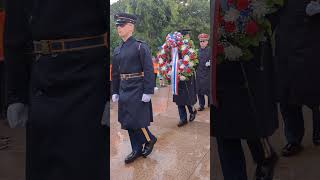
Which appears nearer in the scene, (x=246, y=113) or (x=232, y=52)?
(x=232, y=52)

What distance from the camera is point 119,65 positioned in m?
4.57

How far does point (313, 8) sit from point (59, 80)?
4.47ft

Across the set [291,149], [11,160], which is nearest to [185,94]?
[11,160]

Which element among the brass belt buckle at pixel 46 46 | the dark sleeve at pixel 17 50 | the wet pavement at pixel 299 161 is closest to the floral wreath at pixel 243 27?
the wet pavement at pixel 299 161

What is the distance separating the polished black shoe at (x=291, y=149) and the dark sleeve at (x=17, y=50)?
145cm

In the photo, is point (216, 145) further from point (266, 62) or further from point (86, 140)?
point (86, 140)

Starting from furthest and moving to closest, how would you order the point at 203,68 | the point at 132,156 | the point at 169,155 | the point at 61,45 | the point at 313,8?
1. the point at 203,68
2. the point at 169,155
3. the point at 132,156
4. the point at 313,8
5. the point at 61,45

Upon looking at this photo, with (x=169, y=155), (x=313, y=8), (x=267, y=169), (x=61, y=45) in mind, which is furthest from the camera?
(x=169, y=155)

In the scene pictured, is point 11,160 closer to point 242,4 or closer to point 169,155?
point 169,155

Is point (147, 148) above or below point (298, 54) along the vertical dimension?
below

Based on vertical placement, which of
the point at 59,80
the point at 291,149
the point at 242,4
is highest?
the point at 242,4

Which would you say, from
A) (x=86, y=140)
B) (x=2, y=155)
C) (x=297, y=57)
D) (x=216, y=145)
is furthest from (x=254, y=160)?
(x=2, y=155)

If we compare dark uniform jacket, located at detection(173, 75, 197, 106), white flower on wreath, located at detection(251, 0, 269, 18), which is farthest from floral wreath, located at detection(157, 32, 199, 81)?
white flower on wreath, located at detection(251, 0, 269, 18)

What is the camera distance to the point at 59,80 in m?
1.98
